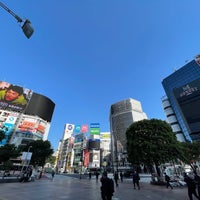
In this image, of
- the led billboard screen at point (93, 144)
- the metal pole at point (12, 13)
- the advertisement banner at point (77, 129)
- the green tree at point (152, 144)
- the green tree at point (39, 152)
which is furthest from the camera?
the led billboard screen at point (93, 144)

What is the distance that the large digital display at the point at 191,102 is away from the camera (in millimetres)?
66569

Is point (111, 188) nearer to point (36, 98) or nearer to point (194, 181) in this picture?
point (194, 181)

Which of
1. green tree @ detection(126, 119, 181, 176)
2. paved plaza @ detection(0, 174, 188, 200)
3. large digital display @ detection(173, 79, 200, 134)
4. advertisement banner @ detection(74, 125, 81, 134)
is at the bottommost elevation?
paved plaza @ detection(0, 174, 188, 200)

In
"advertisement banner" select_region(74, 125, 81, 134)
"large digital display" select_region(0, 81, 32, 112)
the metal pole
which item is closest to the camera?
the metal pole

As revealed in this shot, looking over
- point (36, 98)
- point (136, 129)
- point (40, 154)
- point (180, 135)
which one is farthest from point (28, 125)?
point (180, 135)

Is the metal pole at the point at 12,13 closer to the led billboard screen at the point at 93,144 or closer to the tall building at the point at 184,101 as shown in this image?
the tall building at the point at 184,101

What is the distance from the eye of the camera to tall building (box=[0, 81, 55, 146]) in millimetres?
65812

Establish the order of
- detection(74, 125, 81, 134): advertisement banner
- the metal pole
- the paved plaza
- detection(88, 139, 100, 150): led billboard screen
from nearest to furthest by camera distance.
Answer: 1. the metal pole
2. the paved plaza
3. detection(74, 125, 81, 134): advertisement banner
4. detection(88, 139, 100, 150): led billboard screen

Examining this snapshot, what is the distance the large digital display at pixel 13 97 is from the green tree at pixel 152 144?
215 feet

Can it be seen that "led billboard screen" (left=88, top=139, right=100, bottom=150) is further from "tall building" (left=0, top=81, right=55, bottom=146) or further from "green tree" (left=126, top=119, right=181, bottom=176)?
"green tree" (left=126, top=119, right=181, bottom=176)

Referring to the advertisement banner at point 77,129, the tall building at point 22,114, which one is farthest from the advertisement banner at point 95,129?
the tall building at point 22,114

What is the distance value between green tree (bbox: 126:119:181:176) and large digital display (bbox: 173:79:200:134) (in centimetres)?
5723

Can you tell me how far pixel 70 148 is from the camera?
106562 mm

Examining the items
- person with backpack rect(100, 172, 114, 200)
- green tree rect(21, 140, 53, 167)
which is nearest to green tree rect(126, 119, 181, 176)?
person with backpack rect(100, 172, 114, 200)
